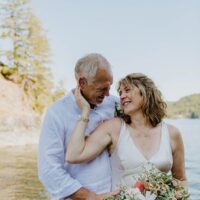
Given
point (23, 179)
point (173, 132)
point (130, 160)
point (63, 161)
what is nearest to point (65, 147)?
point (63, 161)

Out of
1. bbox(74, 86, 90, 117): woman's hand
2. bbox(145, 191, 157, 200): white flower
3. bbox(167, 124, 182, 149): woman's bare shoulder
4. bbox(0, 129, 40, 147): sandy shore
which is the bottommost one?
bbox(0, 129, 40, 147): sandy shore

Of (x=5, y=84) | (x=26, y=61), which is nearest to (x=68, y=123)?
(x=5, y=84)

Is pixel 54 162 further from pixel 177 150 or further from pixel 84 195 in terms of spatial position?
pixel 177 150

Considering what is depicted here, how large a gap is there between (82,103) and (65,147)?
1.07 ft


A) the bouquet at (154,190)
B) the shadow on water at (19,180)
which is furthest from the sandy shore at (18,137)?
the bouquet at (154,190)

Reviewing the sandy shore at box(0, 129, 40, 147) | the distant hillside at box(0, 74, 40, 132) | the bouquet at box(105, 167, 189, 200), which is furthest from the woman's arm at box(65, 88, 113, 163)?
the distant hillside at box(0, 74, 40, 132)

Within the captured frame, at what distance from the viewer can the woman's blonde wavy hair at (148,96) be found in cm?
317

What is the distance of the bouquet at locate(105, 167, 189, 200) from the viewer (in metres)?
2.74

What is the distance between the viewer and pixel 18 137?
109 feet

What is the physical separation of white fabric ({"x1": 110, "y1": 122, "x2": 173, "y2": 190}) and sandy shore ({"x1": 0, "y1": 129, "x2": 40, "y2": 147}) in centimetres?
2805

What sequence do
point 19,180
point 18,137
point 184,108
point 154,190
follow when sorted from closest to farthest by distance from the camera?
1. point 154,190
2. point 19,180
3. point 18,137
4. point 184,108

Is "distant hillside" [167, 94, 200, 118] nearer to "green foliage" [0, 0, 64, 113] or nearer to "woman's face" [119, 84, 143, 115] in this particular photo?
"green foliage" [0, 0, 64, 113]

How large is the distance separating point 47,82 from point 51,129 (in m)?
40.6

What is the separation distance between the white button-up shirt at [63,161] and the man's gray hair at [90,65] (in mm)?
225
